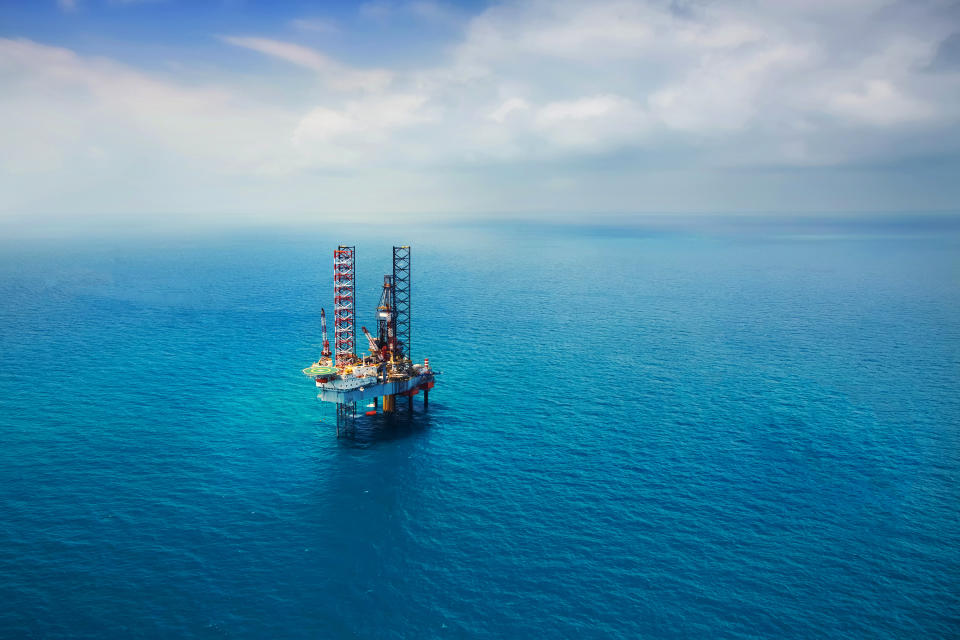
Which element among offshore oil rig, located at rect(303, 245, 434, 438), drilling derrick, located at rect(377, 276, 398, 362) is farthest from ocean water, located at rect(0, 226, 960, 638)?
drilling derrick, located at rect(377, 276, 398, 362)

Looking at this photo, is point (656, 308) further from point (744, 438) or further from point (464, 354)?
point (744, 438)

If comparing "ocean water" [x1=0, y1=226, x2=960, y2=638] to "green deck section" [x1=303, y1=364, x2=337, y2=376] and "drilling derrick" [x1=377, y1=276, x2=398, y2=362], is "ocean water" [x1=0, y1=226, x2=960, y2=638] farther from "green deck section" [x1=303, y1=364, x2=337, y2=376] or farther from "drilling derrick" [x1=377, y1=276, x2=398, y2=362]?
"drilling derrick" [x1=377, y1=276, x2=398, y2=362]

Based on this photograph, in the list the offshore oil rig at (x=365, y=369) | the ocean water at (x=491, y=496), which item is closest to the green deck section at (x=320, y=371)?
the offshore oil rig at (x=365, y=369)

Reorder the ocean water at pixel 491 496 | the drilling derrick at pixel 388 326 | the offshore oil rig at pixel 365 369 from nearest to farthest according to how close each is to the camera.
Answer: the ocean water at pixel 491 496, the offshore oil rig at pixel 365 369, the drilling derrick at pixel 388 326

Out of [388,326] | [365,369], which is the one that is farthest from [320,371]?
[388,326]

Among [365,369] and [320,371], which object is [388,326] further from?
[320,371]

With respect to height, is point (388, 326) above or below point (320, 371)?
above

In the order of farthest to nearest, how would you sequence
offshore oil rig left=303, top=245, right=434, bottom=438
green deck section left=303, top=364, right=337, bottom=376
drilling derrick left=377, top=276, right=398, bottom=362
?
drilling derrick left=377, top=276, right=398, bottom=362, offshore oil rig left=303, top=245, right=434, bottom=438, green deck section left=303, top=364, right=337, bottom=376

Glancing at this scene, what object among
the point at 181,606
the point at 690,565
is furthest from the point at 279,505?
the point at 690,565

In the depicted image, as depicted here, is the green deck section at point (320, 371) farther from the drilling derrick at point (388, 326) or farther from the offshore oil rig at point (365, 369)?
the drilling derrick at point (388, 326)
